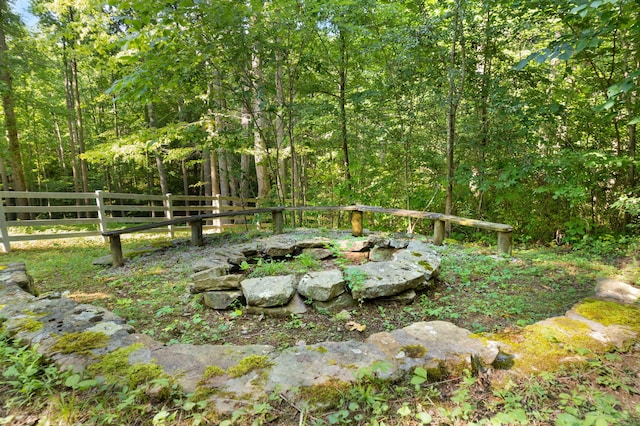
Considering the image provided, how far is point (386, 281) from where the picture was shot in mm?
3166

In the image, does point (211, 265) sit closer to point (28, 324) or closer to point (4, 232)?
point (28, 324)

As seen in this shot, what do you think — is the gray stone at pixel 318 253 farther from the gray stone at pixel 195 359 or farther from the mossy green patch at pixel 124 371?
the mossy green patch at pixel 124 371

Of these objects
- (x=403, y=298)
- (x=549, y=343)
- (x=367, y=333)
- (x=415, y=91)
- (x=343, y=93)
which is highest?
(x=343, y=93)

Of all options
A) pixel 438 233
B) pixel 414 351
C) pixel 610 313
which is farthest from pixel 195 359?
pixel 438 233

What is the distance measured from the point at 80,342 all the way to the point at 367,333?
6.98 feet

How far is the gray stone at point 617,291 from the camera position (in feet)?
8.90

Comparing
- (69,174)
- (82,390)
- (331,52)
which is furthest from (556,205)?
(69,174)

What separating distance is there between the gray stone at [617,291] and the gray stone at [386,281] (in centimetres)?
164

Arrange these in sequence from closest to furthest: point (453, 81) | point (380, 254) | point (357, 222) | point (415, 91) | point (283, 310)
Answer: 1. point (283, 310)
2. point (380, 254)
3. point (453, 81)
4. point (357, 222)
5. point (415, 91)

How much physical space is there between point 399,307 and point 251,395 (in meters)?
1.95

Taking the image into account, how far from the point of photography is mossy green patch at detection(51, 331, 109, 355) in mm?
1893

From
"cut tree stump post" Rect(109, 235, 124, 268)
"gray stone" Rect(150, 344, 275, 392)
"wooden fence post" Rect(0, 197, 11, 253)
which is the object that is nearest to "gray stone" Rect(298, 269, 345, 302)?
"gray stone" Rect(150, 344, 275, 392)

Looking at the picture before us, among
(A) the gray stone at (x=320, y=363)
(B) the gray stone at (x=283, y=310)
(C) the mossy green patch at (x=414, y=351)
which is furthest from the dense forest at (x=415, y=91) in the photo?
(A) the gray stone at (x=320, y=363)

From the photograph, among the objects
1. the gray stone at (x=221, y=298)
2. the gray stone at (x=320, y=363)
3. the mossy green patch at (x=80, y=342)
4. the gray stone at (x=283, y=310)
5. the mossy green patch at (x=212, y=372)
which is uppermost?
the mossy green patch at (x=80, y=342)
